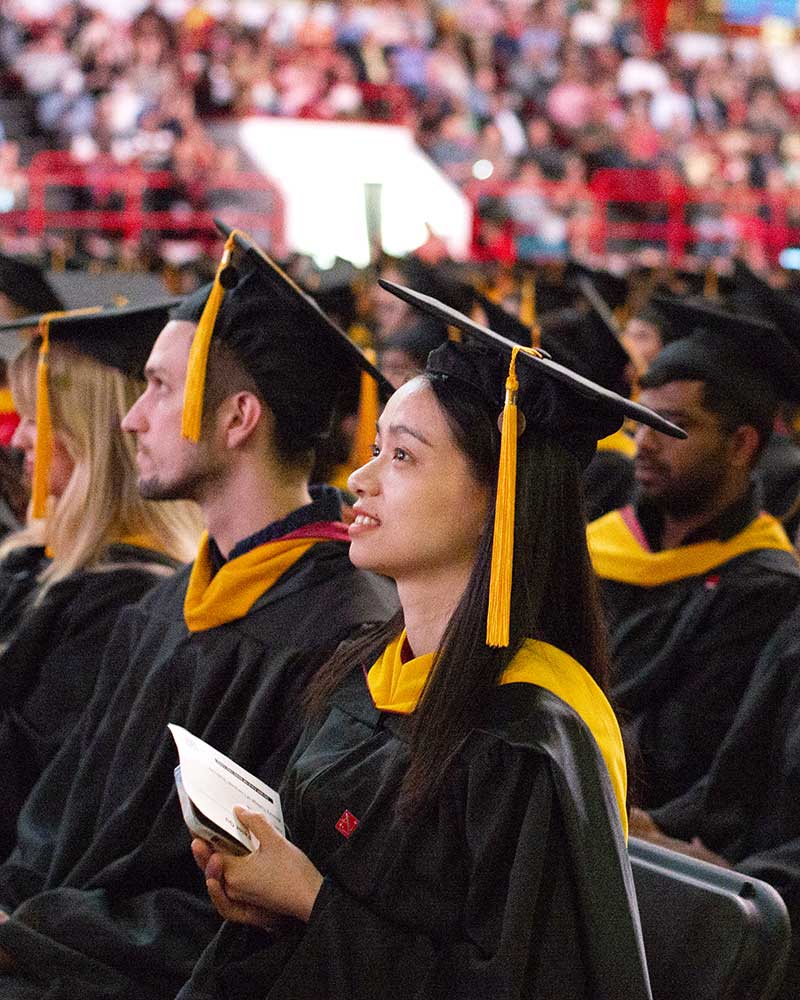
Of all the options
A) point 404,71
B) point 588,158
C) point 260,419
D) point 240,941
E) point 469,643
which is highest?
point 404,71

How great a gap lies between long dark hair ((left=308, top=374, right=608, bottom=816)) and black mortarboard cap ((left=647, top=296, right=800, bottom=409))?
1842 millimetres

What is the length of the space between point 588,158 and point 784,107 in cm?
454

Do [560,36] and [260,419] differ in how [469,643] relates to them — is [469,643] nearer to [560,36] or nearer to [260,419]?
[260,419]

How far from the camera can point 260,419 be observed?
9.14ft

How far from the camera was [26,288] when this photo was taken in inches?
192

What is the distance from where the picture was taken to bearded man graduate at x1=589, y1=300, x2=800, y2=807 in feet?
11.4

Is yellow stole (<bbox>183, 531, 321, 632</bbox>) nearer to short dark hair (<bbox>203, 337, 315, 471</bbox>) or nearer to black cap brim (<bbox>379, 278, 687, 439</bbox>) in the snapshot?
short dark hair (<bbox>203, 337, 315, 471</bbox>)

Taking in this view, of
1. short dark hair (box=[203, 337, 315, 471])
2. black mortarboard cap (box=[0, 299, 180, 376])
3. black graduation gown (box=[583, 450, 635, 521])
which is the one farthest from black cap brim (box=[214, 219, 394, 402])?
black graduation gown (box=[583, 450, 635, 521])

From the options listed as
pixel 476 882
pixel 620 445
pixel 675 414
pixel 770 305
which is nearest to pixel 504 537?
pixel 476 882

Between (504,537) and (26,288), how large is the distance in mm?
3350

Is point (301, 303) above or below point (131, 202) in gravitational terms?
below

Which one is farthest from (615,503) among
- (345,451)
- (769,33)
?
(769,33)

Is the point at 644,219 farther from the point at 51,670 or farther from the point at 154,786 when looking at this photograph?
the point at 154,786

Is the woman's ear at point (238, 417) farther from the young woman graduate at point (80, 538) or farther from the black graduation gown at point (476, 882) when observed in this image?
the black graduation gown at point (476, 882)
